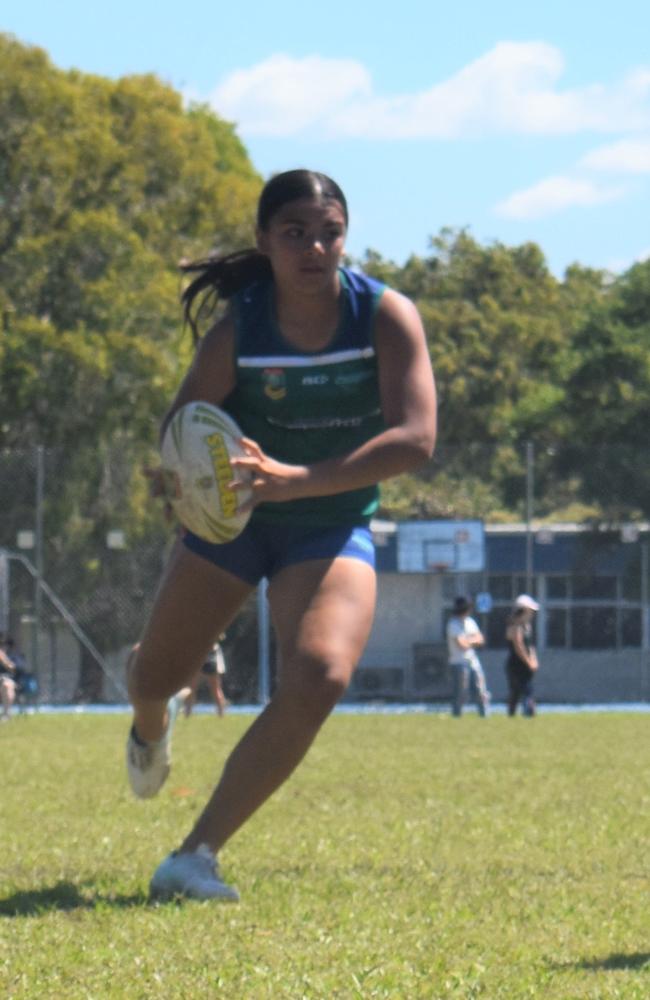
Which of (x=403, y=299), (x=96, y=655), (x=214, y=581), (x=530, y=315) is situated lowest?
(x=96, y=655)

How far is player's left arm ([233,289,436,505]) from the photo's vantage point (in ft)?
18.2

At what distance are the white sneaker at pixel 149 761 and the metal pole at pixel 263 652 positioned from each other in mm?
25690

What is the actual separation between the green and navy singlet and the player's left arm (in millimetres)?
60

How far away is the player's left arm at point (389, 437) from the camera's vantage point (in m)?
5.56

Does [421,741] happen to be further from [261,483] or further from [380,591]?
[380,591]

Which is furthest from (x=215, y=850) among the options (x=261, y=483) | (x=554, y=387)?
(x=554, y=387)

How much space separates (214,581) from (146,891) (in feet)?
→ 3.20

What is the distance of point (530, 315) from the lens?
57969 millimetres

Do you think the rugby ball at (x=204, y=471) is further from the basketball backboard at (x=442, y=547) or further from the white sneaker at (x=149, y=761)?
the basketball backboard at (x=442, y=547)

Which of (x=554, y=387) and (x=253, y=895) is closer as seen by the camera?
(x=253, y=895)

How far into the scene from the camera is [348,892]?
625 centimetres

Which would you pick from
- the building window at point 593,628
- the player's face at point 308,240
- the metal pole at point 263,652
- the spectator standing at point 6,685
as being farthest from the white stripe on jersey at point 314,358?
the building window at point 593,628

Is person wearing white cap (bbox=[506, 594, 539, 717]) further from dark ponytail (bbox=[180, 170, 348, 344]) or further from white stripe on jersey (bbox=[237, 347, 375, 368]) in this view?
white stripe on jersey (bbox=[237, 347, 375, 368])

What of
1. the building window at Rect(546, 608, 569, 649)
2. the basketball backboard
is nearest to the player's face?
the basketball backboard
